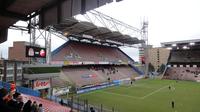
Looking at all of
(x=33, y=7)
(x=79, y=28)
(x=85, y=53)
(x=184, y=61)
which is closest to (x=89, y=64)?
(x=85, y=53)

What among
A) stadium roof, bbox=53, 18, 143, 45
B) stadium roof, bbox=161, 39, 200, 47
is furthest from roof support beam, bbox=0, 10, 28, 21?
stadium roof, bbox=161, 39, 200, 47

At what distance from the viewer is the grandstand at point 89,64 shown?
4138 centimetres

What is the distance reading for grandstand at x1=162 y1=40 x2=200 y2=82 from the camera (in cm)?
5786

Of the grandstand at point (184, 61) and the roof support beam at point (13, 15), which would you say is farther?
the grandstand at point (184, 61)

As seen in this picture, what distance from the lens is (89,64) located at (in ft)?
163

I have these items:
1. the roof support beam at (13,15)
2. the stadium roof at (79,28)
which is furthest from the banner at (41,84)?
the roof support beam at (13,15)

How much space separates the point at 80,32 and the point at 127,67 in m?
29.5

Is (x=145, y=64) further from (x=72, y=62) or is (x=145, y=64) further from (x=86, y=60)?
(x=72, y=62)

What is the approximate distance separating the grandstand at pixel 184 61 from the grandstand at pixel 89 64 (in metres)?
12.1

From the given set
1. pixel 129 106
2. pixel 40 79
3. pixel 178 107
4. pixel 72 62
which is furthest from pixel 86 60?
pixel 178 107

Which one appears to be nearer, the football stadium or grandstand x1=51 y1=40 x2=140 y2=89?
the football stadium

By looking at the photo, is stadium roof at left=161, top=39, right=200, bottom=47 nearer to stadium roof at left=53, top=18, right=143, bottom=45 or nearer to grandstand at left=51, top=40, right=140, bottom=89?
grandstand at left=51, top=40, right=140, bottom=89

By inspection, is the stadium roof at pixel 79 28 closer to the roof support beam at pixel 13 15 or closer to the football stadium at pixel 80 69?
the football stadium at pixel 80 69

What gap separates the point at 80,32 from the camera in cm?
4206
